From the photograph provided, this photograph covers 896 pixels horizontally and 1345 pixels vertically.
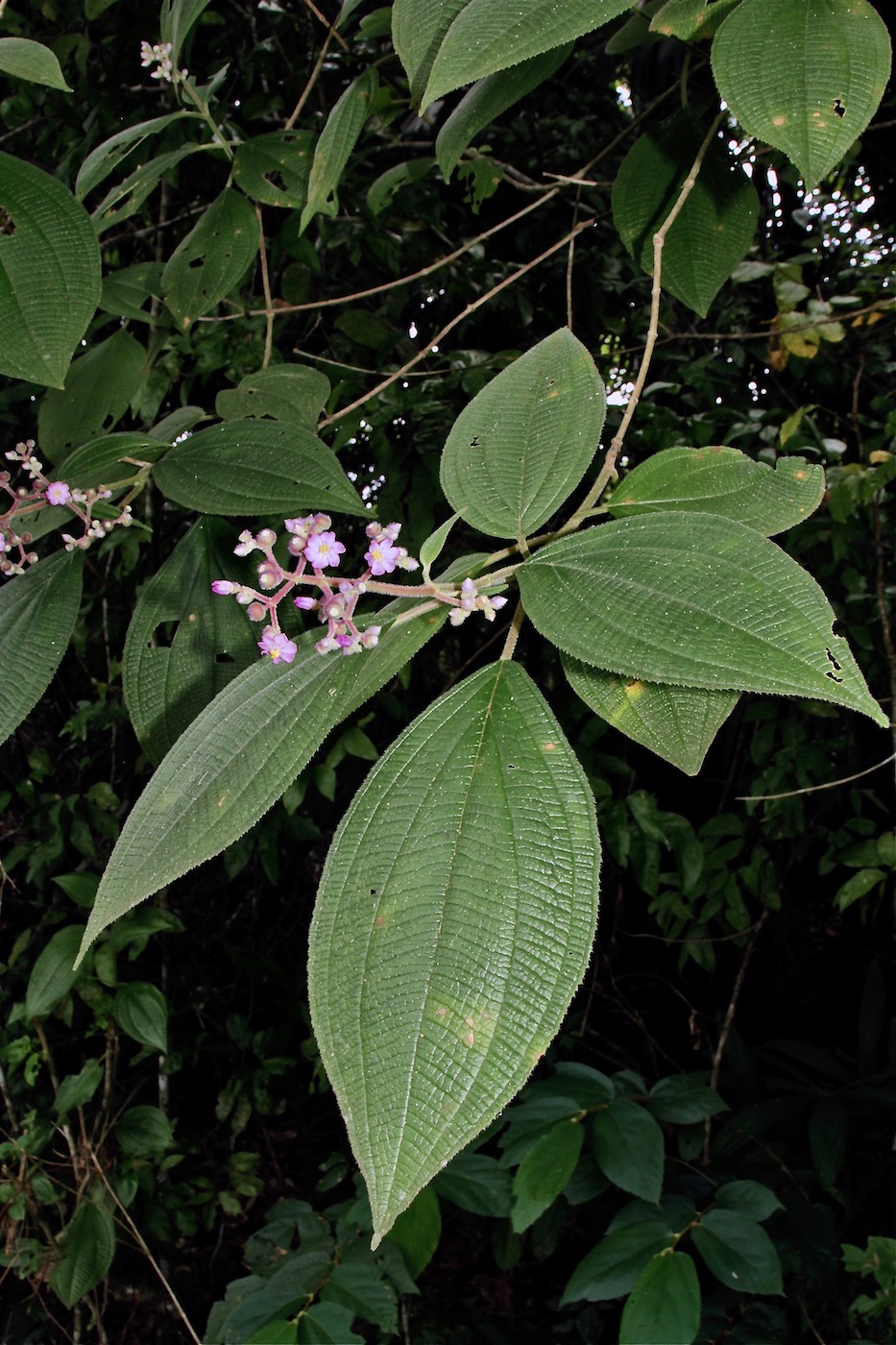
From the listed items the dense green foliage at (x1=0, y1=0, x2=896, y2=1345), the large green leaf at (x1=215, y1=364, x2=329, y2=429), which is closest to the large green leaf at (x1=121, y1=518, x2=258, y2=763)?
the dense green foliage at (x1=0, y1=0, x2=896, y2=1345)

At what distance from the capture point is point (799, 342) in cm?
162

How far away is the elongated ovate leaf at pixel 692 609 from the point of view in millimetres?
352

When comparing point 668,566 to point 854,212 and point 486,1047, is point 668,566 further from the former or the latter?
point 854,212

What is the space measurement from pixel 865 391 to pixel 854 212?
1.15 ft

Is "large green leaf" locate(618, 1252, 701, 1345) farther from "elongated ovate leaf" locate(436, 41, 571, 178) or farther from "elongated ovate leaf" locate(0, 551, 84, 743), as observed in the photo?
"elongated ovate leaf" locate(436, 41, 571, 178)

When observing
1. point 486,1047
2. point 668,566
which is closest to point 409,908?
point 486,1047

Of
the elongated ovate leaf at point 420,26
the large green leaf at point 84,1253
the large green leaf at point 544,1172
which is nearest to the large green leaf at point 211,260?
the elongated ovate leaf at point 420,26

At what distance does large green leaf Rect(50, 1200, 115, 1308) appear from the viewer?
1.61 meters

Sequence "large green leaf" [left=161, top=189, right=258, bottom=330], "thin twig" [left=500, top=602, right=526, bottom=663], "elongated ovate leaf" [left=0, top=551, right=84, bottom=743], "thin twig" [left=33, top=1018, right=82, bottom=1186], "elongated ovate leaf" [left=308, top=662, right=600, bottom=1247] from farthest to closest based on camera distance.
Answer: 1. "thin twig" [left=33, top=1018, right=82, bottom=1186]
2. "large green leaf" [left=161, top=189, right=258, bottom=330]
3. "elongated ovate leaf" [left=0, top=551, right=84, bottom=743]
4. "thin twig" [left=500, top=602, right=526, bottom=663]
5. "elongated ovate leaf" [left=308, top=662, right=600, bottom=1247]

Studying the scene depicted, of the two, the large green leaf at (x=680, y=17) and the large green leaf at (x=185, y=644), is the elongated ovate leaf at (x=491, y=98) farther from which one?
the large green leaf at (x=185, y=644)

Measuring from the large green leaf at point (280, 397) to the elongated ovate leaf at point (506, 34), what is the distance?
0.42 meters

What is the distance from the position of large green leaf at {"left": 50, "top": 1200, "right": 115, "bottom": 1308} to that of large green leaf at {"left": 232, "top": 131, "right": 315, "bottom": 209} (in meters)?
1.60

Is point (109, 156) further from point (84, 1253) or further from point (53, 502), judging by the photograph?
point (84, 1253)

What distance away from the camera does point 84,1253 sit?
1649 millimetres
